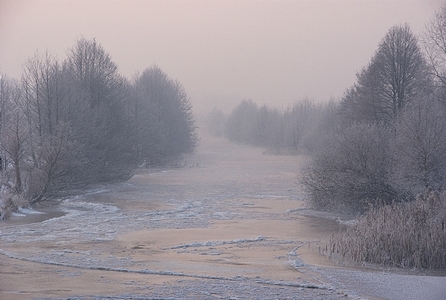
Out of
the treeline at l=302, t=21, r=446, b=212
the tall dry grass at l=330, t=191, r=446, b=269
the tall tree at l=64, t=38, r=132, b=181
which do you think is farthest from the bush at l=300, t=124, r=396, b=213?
the tall tree at l=64, t=38, r=132, b=181

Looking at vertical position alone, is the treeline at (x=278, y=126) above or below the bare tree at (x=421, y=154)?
above

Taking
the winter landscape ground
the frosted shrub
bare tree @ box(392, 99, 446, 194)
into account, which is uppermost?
bare tree @ box(392, 99, 446, 194)

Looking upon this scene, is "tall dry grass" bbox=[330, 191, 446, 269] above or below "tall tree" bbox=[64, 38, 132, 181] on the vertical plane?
below

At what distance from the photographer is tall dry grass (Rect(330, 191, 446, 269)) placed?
14.0 m

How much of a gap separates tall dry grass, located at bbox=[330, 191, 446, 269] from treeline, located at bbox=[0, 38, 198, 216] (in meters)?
15.6

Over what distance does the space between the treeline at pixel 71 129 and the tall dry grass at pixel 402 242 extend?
1562 cm

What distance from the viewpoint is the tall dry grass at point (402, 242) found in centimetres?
1400

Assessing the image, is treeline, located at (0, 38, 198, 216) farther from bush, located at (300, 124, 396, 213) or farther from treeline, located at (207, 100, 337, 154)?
treeline, located at (207, 100, 337, 154)

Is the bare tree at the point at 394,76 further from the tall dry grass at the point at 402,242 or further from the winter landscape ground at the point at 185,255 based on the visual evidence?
the tall dry grass at the point at 402,242

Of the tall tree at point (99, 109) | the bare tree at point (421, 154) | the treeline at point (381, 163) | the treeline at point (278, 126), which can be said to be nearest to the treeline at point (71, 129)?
the tall tree at point (99, 109)

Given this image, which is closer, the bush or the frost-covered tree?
the bush

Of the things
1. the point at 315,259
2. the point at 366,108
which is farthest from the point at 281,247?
the point at 366,108

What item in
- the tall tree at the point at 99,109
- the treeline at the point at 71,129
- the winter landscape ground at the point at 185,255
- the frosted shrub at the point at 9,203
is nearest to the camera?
the winter landscape ground at the point at 185,255

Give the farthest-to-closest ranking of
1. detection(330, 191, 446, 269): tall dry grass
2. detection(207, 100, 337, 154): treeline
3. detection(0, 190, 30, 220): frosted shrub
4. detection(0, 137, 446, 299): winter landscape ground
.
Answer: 1. detection(207, 100, 337, 154): treeline
2. detection(0, 190, 30, 220): frosted shrub
3. detection(330, 191, 446, 269): tall dry grass
4. detection(0, 137, 446, 299): winter landscape ground
